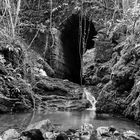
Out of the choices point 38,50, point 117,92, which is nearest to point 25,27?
point 38,50

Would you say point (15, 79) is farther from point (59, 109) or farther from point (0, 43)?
point (59, 109)

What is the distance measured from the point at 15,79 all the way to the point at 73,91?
2858mm

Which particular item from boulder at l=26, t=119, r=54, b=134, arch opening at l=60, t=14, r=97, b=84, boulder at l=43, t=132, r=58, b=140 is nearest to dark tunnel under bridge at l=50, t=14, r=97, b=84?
arch opening at l=60, t=14, r=97, b=84

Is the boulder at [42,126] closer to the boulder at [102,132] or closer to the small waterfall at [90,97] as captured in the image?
the boulder at [102,132]

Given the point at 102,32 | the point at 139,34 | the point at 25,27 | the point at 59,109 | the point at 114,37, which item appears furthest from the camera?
the point at 25,27

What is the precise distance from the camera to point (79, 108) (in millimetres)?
7266

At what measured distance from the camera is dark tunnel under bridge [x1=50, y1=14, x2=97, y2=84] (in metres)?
12.3

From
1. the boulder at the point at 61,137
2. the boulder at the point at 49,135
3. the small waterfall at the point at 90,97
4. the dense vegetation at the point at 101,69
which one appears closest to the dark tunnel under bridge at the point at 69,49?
the dense vegetation at the point at 101,69

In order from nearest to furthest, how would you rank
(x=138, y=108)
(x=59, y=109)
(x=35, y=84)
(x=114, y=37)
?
(x=138, y=108) → (x=59, y=109) → (x=35, y=84) → (x=114, y=37)

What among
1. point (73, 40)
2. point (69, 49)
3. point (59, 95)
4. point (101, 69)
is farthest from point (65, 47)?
point (59, 95)

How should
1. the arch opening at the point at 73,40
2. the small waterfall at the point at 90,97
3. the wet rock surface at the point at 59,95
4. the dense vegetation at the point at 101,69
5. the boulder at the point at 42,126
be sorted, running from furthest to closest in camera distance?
the arch opening at the point at 73,40, the small waterfall at the point at 90,97, the wet rock surface at the point at 59,95, the dense vegetation at the point at 101,69, the boulder at the point at 42,126

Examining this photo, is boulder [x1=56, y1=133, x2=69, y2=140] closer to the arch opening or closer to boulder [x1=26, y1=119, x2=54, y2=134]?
boulder [x1=26, y1=119, x2=54, y2=134]

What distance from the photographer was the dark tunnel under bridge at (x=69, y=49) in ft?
40.5

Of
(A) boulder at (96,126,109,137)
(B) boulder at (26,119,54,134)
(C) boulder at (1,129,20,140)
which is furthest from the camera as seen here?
(A) boulder at (96,126,109,137)
